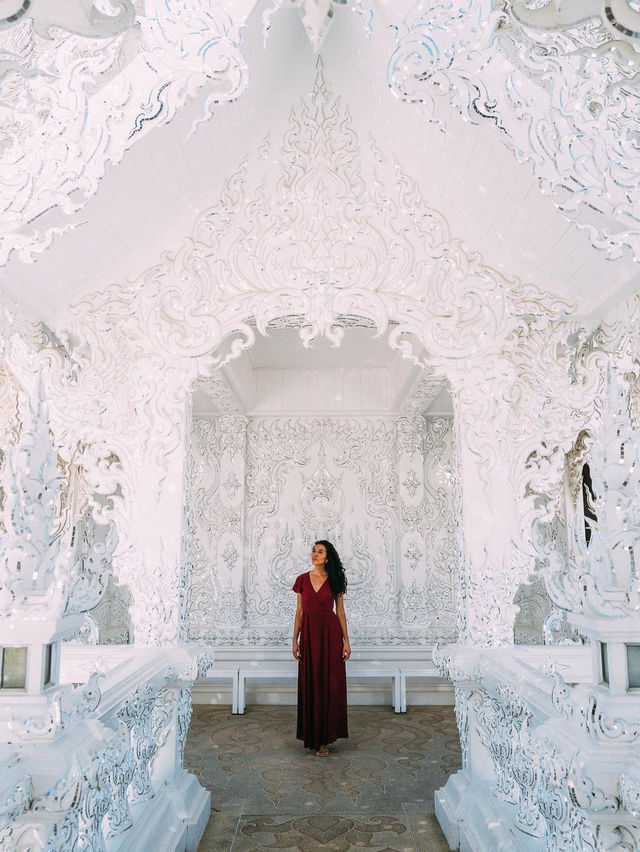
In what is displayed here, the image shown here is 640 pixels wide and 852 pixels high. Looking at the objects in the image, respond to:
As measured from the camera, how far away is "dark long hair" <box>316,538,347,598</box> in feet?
14.4

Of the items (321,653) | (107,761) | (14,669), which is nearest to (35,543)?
(14,669)

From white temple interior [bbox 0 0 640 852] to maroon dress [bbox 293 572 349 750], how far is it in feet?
3.19

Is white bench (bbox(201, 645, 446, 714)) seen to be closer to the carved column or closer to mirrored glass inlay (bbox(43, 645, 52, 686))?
the carved column

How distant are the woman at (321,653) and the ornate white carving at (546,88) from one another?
3072 millimetres

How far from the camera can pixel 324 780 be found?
3.53 m

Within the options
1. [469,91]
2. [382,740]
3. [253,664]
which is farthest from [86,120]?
[253,664]

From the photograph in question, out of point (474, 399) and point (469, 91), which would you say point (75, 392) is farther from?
point (469, 91)

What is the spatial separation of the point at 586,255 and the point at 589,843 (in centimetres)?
218

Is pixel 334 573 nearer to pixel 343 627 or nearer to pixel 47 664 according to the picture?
pixel 343 627

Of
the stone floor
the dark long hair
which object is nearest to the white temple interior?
the stone floor

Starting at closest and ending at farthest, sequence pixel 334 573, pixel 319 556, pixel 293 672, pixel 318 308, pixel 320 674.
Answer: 1. pixel 318 308
2. pixel 320 674
3. pixel 319 556
4. pixel 334 573
5. pixel 293 672

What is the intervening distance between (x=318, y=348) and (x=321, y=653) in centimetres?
246

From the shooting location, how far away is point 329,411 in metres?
5.88

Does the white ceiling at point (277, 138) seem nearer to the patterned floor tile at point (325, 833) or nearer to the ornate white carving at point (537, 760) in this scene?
the ornate white carving at point (537, 760)
